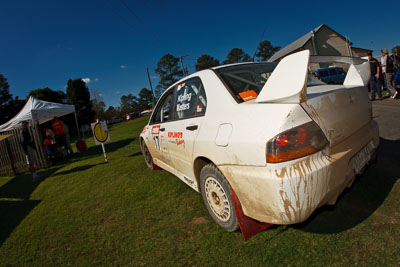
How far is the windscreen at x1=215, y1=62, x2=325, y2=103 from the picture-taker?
1914 millimetres

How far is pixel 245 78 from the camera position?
7.24 ft

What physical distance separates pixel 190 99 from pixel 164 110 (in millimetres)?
1005

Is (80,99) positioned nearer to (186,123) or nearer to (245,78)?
(186,123)

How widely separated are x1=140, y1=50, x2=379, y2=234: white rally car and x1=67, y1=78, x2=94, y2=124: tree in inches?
1826

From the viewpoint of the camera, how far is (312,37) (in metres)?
30.1

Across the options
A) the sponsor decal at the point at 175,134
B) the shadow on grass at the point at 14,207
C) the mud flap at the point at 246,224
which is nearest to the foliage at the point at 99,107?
the shadow on grass at the point at 14,207

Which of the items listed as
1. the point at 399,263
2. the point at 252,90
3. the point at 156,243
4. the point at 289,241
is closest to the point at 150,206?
the point at 156,243

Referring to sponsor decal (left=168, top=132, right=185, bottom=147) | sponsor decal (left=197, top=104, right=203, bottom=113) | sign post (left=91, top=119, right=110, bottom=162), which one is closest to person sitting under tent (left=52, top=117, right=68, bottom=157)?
sign post (left=91, top=119, right=110, bottom=162)

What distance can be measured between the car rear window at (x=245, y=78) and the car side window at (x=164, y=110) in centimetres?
110

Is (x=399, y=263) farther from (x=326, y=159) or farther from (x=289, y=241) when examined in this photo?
(x=326, y=159)

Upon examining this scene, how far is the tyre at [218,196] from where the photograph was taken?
188 centimetres

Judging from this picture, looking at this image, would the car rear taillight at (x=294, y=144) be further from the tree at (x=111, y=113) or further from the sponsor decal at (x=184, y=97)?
the tree at (x=111, y=113)

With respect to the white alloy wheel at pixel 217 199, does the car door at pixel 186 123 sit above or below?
above

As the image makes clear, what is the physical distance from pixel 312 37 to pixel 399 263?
35622 mm
